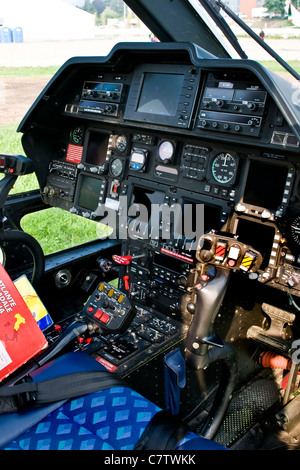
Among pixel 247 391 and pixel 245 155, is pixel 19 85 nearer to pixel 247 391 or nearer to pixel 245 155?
pixel 245 155

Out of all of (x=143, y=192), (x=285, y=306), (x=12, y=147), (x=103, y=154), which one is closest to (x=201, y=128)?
(x=143, y=192)

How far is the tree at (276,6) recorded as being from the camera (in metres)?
2.35

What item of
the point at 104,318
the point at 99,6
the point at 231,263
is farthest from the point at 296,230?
the point at 99,6

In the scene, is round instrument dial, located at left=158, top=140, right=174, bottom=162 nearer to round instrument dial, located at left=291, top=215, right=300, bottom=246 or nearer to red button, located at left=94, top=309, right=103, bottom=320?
round instrument dial, located at left=291, top=215, right=300, bottom=246

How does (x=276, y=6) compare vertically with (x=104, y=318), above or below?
above

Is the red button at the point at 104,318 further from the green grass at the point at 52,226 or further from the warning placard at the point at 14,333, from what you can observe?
the green grass at the point at 52,226

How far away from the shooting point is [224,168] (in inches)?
90.0

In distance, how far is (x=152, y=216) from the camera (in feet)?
8.74

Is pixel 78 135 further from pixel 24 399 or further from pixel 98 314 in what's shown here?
pixel 24 399

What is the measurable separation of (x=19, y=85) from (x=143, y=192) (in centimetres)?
323

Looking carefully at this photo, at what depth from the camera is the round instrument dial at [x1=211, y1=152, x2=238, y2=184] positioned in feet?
7.39

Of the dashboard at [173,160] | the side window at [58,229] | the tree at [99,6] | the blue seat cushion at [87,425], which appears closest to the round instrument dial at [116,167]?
the dashboard at [173,160]

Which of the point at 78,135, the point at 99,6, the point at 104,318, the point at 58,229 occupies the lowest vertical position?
the point at 58,229

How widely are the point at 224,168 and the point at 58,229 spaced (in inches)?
85.4
